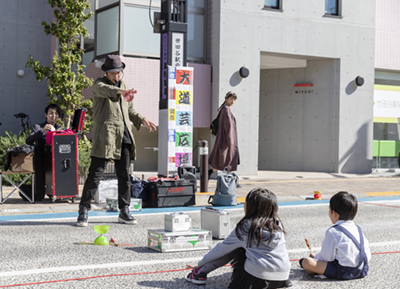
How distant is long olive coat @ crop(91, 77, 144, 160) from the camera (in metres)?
6.86

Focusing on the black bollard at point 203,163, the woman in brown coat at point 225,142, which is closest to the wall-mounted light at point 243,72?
the woman in brown coat at point 225,142

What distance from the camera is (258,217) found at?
4.06m

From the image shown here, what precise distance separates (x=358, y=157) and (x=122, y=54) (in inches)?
330

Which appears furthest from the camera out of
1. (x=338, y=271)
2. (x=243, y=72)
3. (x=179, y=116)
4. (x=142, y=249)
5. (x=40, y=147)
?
(x=243, y=72)

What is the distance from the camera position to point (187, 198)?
30.5ft

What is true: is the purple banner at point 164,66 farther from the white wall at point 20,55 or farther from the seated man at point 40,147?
the white wall at point 20,55

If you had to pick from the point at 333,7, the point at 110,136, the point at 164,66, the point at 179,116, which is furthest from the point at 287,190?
the point at 333,7

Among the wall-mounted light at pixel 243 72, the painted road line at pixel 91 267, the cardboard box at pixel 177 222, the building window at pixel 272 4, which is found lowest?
the painted road line at pixel 91 267

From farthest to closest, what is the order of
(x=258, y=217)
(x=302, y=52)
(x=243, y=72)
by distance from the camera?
1. (x=302, y=52)
2. (x=243, y=72)
3. (x=258, y=217)

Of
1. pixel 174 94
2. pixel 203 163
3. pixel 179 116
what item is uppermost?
pixel 174 94

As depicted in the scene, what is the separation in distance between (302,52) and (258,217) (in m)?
13.9

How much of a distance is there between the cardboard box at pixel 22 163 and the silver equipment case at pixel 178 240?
433 centimetres

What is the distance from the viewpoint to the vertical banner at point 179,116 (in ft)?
37.4

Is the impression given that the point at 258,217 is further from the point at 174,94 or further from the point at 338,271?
the point at 174,94
